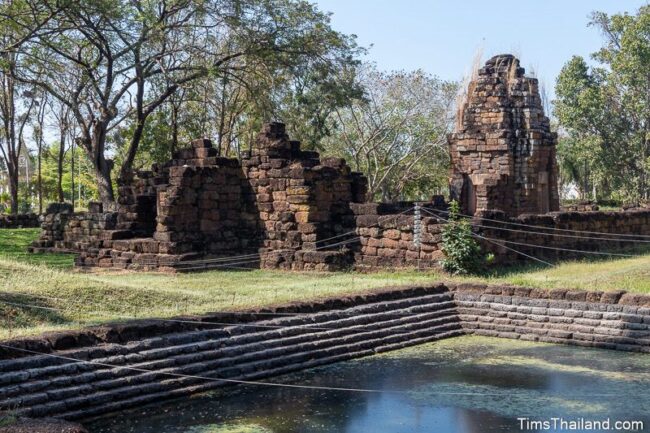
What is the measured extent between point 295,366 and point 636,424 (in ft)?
13.8

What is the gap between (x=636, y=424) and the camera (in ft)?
26.9

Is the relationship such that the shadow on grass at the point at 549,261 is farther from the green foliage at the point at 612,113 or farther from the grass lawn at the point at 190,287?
the green foliage at the point at 612,113

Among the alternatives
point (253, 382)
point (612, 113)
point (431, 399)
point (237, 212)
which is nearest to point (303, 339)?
point (253, 382)

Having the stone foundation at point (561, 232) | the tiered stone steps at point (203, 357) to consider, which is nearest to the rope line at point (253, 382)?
the tiered stone steps at point (203, 357)

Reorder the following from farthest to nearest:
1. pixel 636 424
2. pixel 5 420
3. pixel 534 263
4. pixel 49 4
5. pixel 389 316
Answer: pixel 49 4, pixel 534 263, pixel 389 316, pixel 636 424, pixel 5 420

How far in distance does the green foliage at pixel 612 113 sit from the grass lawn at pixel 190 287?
2092 centimetres

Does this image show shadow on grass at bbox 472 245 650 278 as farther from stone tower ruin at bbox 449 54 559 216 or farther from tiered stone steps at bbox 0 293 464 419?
tiered stone steps at bbox 0 293 464 419

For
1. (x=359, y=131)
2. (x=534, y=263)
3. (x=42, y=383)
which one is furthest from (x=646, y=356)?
(x=359, y=131)

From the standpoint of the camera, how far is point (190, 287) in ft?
49.4

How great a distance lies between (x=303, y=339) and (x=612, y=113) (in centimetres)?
3212

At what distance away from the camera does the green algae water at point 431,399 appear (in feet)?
27.4

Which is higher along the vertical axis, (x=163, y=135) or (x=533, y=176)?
(x=163, y=135)

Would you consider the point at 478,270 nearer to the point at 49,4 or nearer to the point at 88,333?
the point at 88,333

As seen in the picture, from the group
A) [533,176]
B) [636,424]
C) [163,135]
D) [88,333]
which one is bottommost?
[636,424]
